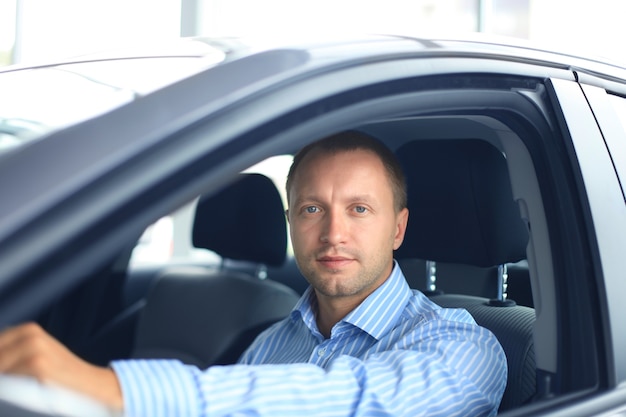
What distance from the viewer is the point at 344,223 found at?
1.70m

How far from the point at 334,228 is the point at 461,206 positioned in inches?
18.5

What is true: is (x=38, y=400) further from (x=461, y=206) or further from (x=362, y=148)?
(x=461, y=206)

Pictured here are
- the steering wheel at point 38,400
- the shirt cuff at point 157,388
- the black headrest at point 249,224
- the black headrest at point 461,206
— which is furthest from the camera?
the black headrest at point 249,224

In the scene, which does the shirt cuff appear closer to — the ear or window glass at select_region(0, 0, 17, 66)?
the ear

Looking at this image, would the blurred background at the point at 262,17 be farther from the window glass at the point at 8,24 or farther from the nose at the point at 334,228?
the nose at the point at 334,228

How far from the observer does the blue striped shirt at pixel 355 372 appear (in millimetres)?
1060

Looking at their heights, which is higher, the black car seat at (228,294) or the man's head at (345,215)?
the man's head at (345,215)

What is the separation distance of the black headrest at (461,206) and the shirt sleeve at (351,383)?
0.38m

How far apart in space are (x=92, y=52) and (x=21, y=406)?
0.97m

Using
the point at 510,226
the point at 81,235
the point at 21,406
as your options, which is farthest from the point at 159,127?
the point at 510,226

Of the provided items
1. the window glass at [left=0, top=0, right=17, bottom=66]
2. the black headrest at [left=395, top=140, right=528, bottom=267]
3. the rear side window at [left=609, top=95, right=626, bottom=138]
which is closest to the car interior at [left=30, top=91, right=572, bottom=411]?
the black headrest at [left=395, top=140, right=528, bottom=267]

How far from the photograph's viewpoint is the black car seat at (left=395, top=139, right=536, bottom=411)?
1.94 m

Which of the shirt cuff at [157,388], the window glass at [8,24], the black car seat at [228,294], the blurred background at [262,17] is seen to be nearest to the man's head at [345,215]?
the shirt cuff at [157,388]

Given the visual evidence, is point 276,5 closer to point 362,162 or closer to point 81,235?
point 362,162
